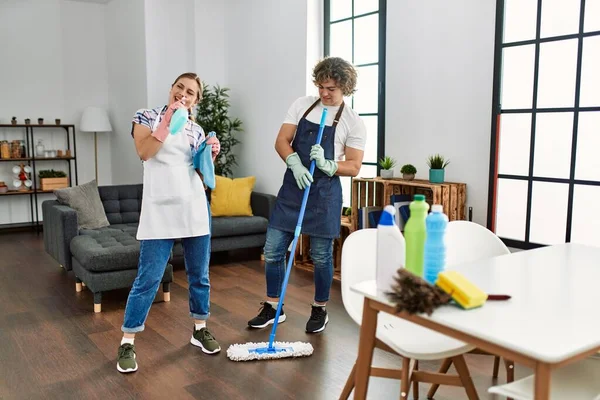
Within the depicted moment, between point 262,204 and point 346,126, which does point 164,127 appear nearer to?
point 346,126

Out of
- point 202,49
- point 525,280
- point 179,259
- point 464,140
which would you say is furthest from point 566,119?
point 202,49

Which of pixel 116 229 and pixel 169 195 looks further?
pixel 116 229

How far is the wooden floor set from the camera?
2600 millimetres

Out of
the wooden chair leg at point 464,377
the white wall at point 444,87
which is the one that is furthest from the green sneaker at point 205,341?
the white wall at point 444,87

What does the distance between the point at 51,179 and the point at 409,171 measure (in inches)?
186

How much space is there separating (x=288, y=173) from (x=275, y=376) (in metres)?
1.13

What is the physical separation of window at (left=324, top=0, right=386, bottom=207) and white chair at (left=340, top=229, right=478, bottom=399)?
2639mm

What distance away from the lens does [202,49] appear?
6.20 meters

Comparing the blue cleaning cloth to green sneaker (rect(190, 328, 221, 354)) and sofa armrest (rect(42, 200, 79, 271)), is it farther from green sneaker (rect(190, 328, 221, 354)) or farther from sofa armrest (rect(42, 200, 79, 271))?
sofa armrest (rect(42, 200, 79, 271))

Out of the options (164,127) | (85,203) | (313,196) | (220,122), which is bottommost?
(85,203)

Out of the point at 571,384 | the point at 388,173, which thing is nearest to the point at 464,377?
the point at 571,384

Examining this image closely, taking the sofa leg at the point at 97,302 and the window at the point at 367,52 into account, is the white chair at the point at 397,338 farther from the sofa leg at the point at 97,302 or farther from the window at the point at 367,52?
the window at the point at 367,52

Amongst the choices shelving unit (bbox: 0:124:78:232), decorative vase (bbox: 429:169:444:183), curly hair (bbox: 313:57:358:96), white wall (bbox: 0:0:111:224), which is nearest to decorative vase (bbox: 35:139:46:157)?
shelving unit (bbox: 0:124:78:232)

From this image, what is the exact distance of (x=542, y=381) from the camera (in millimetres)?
1212
